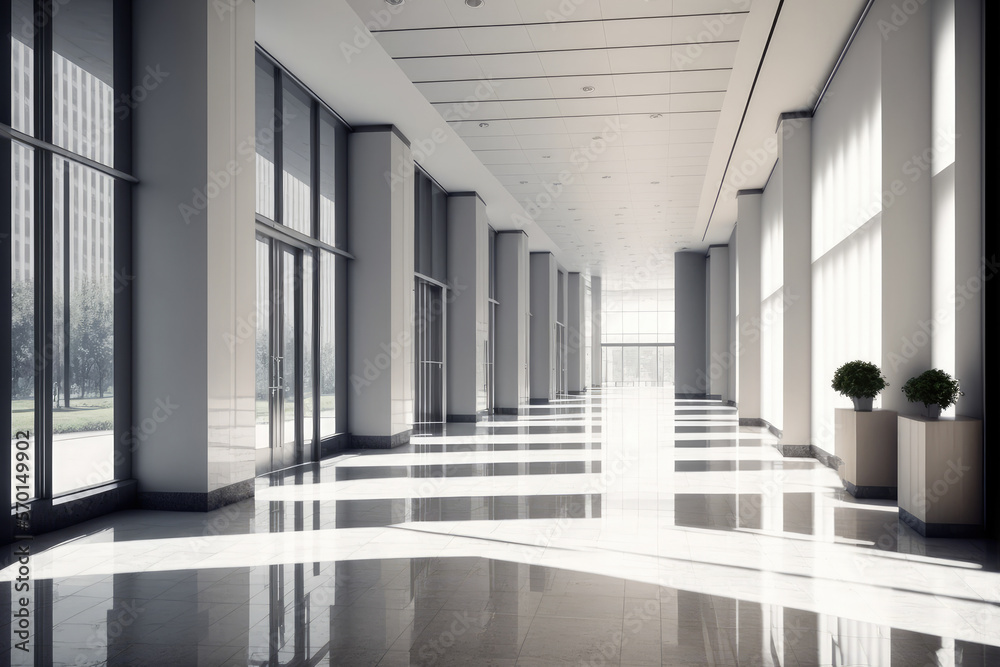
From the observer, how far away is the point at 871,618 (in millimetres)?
5355

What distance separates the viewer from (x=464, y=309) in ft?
75.4

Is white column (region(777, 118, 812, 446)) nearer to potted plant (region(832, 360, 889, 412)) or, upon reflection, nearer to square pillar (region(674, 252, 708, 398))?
potted plant (region(832, 360, 889, 412))

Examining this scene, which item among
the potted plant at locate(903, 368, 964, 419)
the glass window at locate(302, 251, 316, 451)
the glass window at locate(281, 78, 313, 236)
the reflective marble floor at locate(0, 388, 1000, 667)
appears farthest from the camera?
the glass window at locate(302, 251, 316, 451)

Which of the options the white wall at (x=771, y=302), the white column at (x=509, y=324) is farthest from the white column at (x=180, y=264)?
the white column at (x=509, y=324)

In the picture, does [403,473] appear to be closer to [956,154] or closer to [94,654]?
[94,654]

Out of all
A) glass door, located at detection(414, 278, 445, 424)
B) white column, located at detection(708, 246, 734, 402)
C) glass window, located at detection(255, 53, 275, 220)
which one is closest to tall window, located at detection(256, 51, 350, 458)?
glass window, located at detection(255, 53, 275, 220)

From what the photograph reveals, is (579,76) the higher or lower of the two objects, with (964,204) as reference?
higher

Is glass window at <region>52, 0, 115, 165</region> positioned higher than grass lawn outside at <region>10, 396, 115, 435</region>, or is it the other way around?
glass window at <region>52, 0, 115, 165</region>

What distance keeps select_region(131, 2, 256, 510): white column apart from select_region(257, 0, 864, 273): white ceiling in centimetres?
181

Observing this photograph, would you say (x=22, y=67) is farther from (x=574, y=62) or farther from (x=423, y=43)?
(x=574, y=62)

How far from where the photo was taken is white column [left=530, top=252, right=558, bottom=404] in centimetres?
3441

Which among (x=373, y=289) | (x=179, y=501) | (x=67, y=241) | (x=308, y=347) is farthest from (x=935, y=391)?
(x=373, y=289)

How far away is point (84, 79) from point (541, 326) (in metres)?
27.0

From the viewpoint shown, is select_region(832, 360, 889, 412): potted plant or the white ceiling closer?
select_region(832, 360, 889, 412): potted plant
